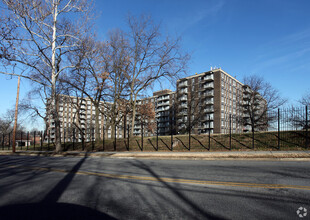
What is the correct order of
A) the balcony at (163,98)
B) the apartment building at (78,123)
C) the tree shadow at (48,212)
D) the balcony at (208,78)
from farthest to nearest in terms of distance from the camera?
1. the balcony at (163,98)
2. the balcony at (208,78)
3. the apartment building at (78,123)
4. the tree shadow at (48,212)

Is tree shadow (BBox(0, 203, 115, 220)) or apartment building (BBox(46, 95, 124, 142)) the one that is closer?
tree shadow (BBox(0, 203, 115, 220))

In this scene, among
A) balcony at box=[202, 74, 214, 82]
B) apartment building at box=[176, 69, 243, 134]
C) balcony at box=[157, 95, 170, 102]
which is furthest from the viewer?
balcony at box=[157, 95, 170, 102]

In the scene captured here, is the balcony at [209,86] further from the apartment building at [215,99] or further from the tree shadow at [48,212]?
the tree shadow at [48,212]

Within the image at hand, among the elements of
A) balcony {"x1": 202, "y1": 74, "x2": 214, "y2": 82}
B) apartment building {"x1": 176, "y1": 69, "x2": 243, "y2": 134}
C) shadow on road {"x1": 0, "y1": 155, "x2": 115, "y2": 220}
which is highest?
balcony {"x1": 202, "y1": 74, "x2": 214, "y2": 82}

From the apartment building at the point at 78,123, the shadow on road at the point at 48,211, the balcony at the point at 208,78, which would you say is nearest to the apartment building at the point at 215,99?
the balcony at the point at 208,78

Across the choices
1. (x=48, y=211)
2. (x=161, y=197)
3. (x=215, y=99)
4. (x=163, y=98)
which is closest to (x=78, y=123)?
(x=48, y=211)

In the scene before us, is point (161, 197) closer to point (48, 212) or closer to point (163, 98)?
point (48, 212)

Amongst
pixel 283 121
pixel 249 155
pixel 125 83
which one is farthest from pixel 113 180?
pixel 125 83

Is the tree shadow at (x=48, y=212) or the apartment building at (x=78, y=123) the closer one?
the tree shadow at (x=48, y=212)

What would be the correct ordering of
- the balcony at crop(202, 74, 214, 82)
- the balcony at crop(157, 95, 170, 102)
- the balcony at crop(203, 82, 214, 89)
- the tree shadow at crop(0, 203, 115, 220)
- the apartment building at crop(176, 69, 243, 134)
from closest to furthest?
the tree shadow at crop(0, 203, 115, 220)
the apartment building at crop(176, 69, 243, 134)
the balcony at crop(203, 82, 214, 89)
the balcony at crop(202, 74, 214, 82)
the balcony at crop(157, 95, 170, 102)

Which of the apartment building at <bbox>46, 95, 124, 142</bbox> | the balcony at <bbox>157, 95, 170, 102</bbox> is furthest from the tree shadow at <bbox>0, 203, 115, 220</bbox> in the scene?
the balcony at <bbox>157, 95, 170, 102</bbox>

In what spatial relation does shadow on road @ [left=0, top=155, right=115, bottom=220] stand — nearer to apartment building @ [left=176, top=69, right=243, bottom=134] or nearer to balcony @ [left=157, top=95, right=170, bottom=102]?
apartment building @ [left=176, top=69, right=243, bottom=134]

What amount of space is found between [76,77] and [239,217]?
2632cm

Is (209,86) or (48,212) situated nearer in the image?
(48,212)
